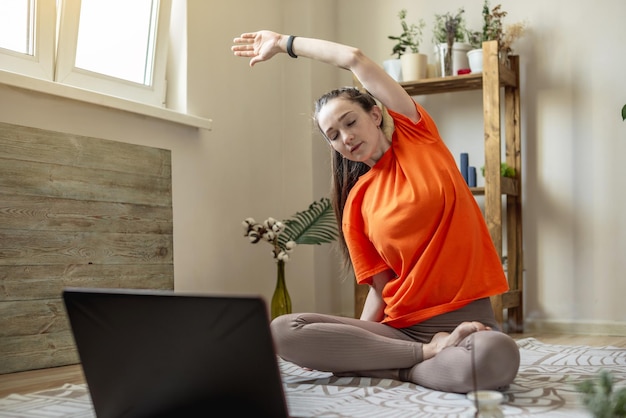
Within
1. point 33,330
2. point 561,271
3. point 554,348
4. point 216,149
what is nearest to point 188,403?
point 33,330

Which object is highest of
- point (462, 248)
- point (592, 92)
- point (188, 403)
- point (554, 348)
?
point (592, 92)

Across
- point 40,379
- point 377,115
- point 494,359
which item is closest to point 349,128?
point 377,115

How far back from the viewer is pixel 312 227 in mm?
3760

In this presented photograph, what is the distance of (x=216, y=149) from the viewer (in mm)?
3652

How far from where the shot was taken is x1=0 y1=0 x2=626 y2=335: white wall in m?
3.54

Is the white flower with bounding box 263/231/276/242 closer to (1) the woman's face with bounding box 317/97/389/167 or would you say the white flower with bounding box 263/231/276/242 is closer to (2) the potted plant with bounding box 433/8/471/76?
(2) the potted plant with bounding box 433/8/471/76

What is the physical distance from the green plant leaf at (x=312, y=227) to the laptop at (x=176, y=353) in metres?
2.37

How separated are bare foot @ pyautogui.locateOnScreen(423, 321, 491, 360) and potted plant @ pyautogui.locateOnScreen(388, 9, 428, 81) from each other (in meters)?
2.15

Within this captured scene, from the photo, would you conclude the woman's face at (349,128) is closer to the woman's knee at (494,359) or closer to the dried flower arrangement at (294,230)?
the woman's knee at (494,359)

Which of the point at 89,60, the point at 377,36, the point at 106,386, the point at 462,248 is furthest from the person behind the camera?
the point at 377,36

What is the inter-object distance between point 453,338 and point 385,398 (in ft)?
0.76

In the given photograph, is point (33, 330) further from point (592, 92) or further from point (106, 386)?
point (592, 92)

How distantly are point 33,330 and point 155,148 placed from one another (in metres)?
0.96

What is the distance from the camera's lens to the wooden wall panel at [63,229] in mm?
2557
